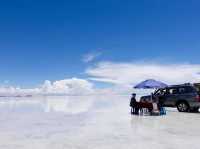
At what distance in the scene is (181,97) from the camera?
23.3 meters

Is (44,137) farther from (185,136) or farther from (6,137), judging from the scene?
(185,136)

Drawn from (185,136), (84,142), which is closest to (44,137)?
(84,142)

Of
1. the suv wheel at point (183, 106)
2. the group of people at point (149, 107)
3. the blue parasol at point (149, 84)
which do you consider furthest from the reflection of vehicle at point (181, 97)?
the group of people at point (149, 107)

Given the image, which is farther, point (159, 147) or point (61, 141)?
point (61, 141)

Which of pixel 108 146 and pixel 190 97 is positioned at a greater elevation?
pixel 190 97

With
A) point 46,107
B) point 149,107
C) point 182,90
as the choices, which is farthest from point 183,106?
point 46,107

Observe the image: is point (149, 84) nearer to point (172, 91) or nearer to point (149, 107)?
point (172, 91)

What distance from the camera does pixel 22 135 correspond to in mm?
11922

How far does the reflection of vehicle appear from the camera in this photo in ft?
73.8

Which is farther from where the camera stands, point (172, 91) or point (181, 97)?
point (172, 91)

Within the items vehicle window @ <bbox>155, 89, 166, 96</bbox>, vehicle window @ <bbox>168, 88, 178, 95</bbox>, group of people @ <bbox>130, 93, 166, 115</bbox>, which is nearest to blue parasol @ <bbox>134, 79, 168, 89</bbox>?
vehicle window @ <bbox>155, 89, 166, 96</bbox>

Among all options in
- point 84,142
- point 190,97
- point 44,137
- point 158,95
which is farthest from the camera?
point 158,95

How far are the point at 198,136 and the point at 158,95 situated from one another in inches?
541

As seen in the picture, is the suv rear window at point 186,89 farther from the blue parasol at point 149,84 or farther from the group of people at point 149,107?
the blue parasol at point 149,84
